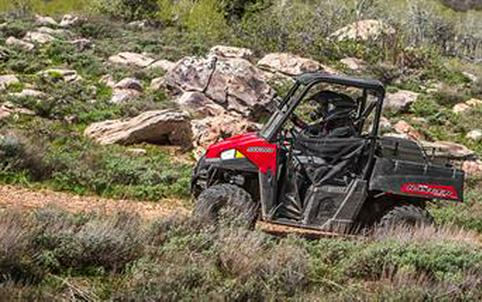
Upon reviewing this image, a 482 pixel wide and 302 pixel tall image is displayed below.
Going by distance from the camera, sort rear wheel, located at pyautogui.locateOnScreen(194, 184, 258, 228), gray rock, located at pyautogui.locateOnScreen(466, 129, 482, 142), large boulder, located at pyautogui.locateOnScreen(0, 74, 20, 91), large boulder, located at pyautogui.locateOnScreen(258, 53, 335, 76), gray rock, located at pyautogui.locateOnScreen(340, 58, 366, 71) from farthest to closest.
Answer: gray rock, located at pyautogui.locateOnScreen(340, 58, 366, 71) → large boulder, located at pyautogui.locateOnScreen(258, 53, 335, 76) → gray rock, located at pyautogui.locateOnScreen(466, 129, 482, 142) → large boulder, located at pyautogui.locateOnScreen(0, 74, 20, 91) → rear wheel, located at pyautogui.locateOnScreen(194, 184, 258, 228)

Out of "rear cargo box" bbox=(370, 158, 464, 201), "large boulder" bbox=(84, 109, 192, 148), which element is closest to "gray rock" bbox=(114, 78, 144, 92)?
"large boulder" bbox=(84, 109, 192, 148)

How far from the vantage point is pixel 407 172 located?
7.85 m

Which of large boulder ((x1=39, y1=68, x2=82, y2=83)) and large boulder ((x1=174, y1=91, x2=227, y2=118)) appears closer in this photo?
large boulder ((x1=174, y1=91, x2=227, y2=118))

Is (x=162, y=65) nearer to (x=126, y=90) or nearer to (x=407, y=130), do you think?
(x=126, y=90)

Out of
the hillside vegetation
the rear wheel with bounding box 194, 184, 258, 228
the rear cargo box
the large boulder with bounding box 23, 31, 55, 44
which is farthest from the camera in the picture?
the large boulder with bounding box 23, 31, 55, 44

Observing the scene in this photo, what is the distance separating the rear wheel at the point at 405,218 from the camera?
788 centimetres

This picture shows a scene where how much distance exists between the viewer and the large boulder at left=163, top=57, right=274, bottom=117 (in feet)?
56.3

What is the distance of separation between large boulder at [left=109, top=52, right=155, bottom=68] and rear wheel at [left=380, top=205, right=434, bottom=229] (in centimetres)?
1661

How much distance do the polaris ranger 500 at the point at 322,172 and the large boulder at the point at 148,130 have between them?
212 inches

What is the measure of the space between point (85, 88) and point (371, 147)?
11.8 m

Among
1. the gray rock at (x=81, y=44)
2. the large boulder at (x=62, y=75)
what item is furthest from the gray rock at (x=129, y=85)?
the gray rock at (x=81, y=44)

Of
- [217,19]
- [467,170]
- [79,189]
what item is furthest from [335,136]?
[217,19]

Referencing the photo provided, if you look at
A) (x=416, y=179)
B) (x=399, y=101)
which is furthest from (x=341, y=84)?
(x=399, y=101)

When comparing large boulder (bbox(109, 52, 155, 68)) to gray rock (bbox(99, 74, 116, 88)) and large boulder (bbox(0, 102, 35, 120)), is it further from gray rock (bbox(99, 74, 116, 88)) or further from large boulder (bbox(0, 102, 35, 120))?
large boulder (bbox(0, 102, 35, 120))
